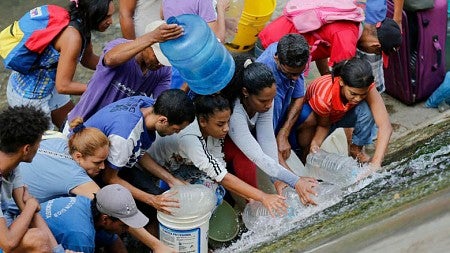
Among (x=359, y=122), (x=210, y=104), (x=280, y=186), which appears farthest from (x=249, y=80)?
(x=359, y=122)

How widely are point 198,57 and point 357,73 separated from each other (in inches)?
40.6

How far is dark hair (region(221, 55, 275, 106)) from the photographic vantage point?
4691 mm

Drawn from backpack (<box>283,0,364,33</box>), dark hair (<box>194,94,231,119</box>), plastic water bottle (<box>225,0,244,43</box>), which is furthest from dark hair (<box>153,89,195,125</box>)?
plastic water bottle (<box>225,0,244,43</box>)

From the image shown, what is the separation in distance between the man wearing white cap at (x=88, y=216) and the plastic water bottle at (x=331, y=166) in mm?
1583

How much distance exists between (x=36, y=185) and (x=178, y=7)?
1.53m

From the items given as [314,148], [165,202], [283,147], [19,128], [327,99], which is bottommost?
[314,148]

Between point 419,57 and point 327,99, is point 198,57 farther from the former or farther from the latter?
point 419,57

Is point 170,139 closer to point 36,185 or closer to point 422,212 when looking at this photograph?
point 36,185

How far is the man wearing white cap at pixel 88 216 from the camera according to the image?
406cm

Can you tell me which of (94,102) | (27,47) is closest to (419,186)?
(94,102)

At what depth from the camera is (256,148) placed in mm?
4844

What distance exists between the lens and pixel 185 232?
14.5 feet

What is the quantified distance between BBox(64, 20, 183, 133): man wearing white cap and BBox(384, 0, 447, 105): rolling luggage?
226 centimetres

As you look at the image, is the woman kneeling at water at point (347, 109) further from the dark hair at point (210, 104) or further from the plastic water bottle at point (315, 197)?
the dark hair at point (210, 104)
